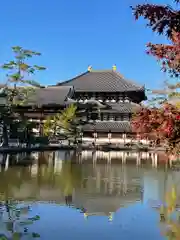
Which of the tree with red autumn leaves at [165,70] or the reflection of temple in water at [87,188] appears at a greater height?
the tree with red autumn leaves at [165,70]

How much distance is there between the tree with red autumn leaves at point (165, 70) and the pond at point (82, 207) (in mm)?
2725

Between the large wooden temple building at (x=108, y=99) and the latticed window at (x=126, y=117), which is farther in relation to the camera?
the latticed window at (x=126, y=117)

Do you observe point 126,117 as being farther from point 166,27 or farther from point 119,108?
point 166,27

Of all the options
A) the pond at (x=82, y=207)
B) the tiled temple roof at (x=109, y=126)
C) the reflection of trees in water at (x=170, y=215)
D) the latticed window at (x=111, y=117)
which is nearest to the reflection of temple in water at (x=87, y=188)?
the pond at (x=82, y=207)

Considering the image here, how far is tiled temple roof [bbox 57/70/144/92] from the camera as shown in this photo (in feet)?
152

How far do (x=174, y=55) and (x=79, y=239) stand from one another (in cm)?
355

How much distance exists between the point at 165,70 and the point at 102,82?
1747 inches

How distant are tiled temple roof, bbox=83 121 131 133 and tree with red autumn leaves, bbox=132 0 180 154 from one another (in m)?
36.0

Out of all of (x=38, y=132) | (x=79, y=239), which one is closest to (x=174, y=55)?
(x=79, y=239)

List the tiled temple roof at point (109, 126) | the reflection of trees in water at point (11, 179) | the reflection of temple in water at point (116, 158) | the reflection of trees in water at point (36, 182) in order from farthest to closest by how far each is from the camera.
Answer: the tiled temple roof at point (109, 126) → the reflection of temple in water at point (116, 158) → the reflection of trees in water at point (36, 182) → the reflection of trees in water at point (11, 179)

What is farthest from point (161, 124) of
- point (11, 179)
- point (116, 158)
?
point (116, 158)

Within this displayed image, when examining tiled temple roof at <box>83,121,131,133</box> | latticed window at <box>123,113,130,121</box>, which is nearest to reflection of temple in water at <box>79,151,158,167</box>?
tiled temple roof at <box>83,121,131,133</box>

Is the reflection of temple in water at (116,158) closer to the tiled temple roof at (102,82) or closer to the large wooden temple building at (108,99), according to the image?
the large wooden temple building at (108,99)

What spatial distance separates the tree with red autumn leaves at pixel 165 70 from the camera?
A: 3994mm
